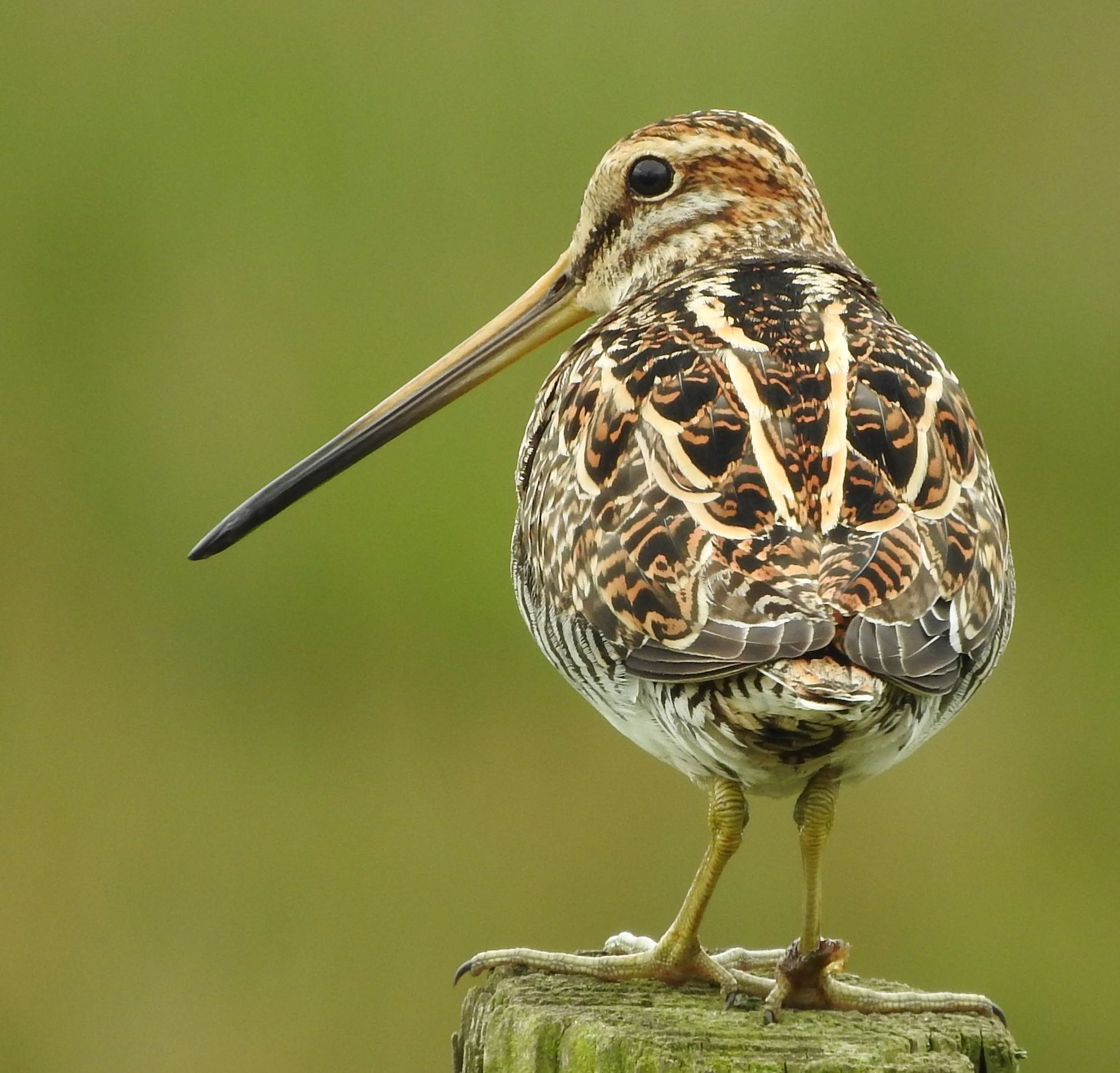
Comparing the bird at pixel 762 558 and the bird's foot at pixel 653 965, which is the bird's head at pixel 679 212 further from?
the bird's foot at pixel 653 965

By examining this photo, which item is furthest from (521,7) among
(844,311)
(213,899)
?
(844,311)

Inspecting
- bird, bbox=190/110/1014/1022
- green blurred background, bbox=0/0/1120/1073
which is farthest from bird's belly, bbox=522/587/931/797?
green blurred background, bbox=0/0/1120/1073

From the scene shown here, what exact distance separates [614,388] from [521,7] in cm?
544

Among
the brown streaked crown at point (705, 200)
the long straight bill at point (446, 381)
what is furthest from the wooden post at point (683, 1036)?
the brown streaked crown at point (705, 200)

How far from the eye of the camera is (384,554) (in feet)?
27.7

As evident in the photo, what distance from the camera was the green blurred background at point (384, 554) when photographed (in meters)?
7.30

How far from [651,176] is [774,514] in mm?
1572

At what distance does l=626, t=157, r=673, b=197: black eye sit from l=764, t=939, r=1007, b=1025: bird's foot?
1875 mm

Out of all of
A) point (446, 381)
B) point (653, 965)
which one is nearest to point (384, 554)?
point (446, 381)

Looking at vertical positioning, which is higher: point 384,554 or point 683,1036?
point 384,554

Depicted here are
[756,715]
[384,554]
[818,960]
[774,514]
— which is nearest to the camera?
[756,715]

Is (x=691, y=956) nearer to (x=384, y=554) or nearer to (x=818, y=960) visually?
(x=818, y=960)

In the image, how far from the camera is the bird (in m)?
3.80

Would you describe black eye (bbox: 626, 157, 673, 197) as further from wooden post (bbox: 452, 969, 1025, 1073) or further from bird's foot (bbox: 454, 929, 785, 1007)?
wooden post (bbox: 452, 969, 1025, 1073)
